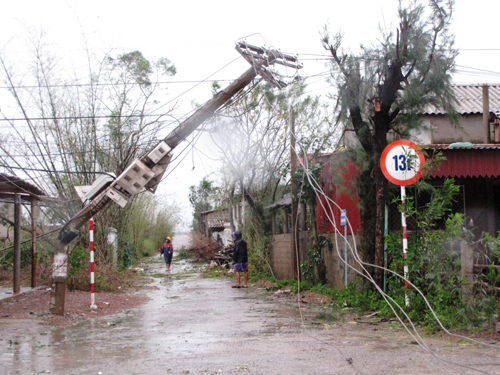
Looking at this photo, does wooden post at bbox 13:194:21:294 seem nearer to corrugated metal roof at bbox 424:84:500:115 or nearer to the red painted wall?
the red painted wall

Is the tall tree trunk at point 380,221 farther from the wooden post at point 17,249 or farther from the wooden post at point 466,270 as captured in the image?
the wooden post at point 17,249

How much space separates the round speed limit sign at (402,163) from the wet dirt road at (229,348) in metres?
2.52

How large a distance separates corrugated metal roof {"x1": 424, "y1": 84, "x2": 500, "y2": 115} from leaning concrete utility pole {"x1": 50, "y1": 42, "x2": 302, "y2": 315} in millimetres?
7398

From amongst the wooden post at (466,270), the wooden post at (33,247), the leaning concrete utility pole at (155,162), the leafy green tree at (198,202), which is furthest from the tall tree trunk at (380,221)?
the leafy green tree at (198,202)

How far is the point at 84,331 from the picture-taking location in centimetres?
870

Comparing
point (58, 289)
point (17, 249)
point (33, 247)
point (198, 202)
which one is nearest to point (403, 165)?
point (58, 289)

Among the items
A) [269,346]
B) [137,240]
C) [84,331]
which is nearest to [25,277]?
[84,331]

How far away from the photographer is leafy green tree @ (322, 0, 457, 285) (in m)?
9.43

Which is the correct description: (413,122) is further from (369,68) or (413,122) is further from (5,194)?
(5,194)

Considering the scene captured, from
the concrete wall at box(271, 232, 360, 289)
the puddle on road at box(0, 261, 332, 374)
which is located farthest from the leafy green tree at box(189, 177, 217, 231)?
the puddle on road at box(0, 261, 332, 374)

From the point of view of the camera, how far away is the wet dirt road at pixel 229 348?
18.5ft

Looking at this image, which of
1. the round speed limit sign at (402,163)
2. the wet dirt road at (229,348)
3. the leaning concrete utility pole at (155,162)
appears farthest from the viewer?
the leaning concrete utility pole at (155,162)

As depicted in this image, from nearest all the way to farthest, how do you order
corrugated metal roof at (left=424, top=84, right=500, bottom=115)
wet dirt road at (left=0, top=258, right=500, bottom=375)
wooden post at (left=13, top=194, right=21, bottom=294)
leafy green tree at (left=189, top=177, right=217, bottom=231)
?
wet dirt road at (left=0, top=258, right=500, bottom=375), wooden post at (left=13, top=194, right=21, bottom=294), corrugated metal roof at (left=424, top=84, right=500, bottom=115), leafy green tree at (left=189, top=177, right=217, bottom=231)

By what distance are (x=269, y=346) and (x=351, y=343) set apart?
112 cm
